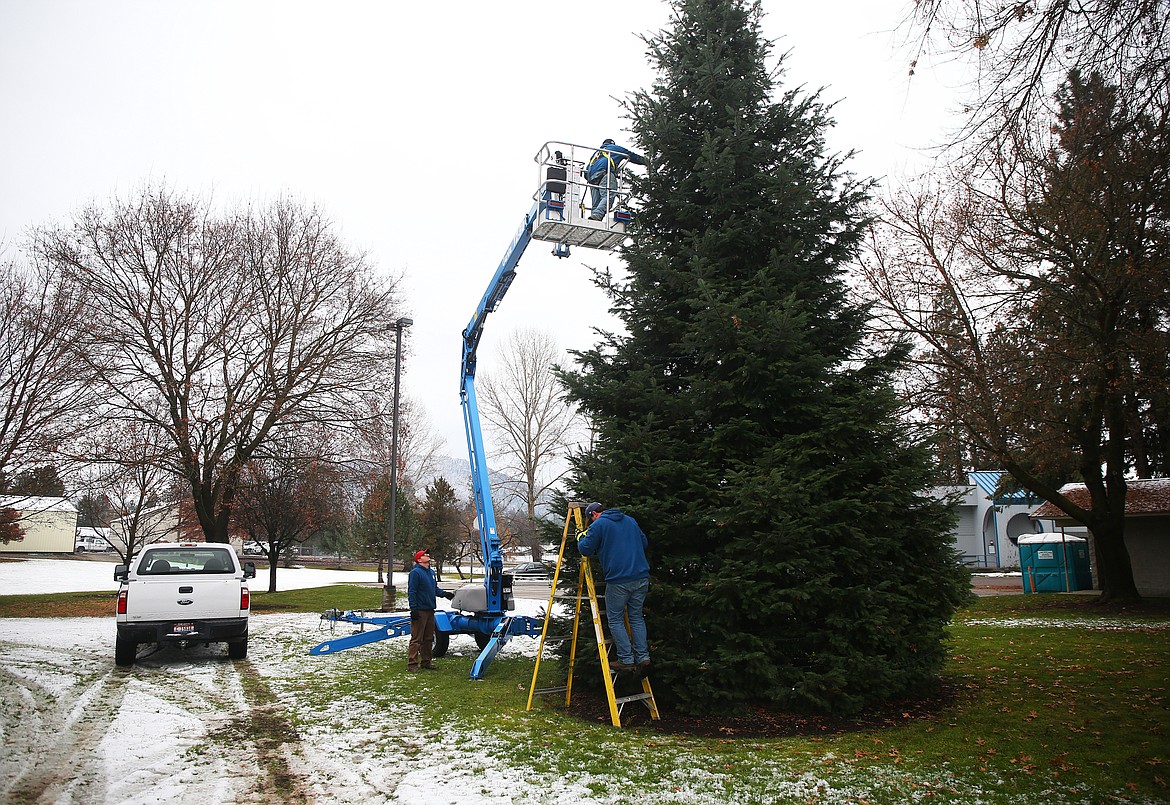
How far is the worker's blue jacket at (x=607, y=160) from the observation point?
11320 mm

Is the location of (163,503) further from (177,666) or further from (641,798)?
(641,798)

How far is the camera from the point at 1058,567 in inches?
1049

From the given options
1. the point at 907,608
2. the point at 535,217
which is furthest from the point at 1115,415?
the point at 535,217

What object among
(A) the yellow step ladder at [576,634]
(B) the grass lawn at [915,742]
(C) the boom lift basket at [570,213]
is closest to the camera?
(B) the grass lawn at [915,742]

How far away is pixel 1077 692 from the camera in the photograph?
8398 mm

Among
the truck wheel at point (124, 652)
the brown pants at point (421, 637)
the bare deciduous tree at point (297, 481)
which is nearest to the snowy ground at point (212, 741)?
the truck wheel at point (124, 652)

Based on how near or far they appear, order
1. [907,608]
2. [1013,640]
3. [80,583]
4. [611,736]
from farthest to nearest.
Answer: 1. [80,583]
2. [1013,640]
3. [907,608]
4. [611,736]

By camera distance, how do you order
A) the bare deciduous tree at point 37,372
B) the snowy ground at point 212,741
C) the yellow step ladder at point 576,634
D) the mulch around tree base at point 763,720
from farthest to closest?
the bare deciduous tree at point 37,372 → the yellow step ladder at point 576,634 → the mulch around tree base at point 763,720 → the snowy ground at point 212,741

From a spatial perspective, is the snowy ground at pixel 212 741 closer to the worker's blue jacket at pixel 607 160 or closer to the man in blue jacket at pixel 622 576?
the man in blue jacket at pixel 622 576

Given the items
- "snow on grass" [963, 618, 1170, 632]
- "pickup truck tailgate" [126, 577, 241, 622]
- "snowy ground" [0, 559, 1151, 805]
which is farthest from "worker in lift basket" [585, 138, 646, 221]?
"snow on grass" [963, 618, 1170, 632]

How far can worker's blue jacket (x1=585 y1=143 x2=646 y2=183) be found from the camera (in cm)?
1132

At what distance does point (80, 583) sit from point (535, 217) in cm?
3289

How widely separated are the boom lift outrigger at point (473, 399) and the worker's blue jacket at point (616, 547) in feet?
13.3

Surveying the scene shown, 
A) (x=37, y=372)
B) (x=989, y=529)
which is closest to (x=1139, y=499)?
(x=989, y=529)
